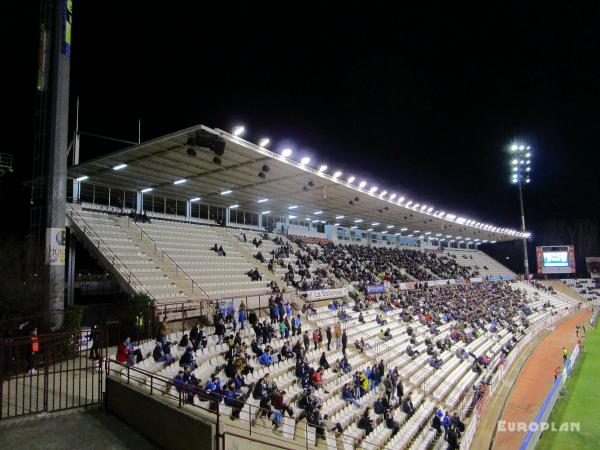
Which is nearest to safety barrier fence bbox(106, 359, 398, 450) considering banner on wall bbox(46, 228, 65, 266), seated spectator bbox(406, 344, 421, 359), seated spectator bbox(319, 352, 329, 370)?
seated spectator bbox(319, 352, 329, 370)

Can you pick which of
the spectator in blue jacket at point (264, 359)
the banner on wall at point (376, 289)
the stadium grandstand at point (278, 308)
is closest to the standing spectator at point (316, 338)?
the stadium grandstand at point (278, 308)

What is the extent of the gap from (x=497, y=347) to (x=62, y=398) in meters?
26.0

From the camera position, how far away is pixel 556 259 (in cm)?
5688

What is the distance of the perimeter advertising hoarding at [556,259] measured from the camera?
55.8 metres

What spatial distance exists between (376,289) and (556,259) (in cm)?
4285

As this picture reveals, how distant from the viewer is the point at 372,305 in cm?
2534

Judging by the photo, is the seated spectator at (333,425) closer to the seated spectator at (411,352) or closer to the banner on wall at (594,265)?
the seated spectator at (411,352)

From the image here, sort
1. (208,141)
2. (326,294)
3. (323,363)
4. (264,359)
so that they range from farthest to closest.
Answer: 1. (326,294)
2. (208,141)
3. (323,363)
4. (264,359)

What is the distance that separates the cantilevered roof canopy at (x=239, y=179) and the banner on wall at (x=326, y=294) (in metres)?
6.62

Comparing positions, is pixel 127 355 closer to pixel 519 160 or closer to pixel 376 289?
pixel 376 289

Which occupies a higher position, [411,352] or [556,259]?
[556,259]

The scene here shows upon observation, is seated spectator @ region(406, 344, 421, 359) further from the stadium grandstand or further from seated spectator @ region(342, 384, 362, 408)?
seated spectator @ region(342, 384, 362, 408)

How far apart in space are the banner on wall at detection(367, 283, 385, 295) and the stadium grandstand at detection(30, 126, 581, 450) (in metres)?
0.09

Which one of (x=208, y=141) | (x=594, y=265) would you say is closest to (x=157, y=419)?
(x=208, y=141)
